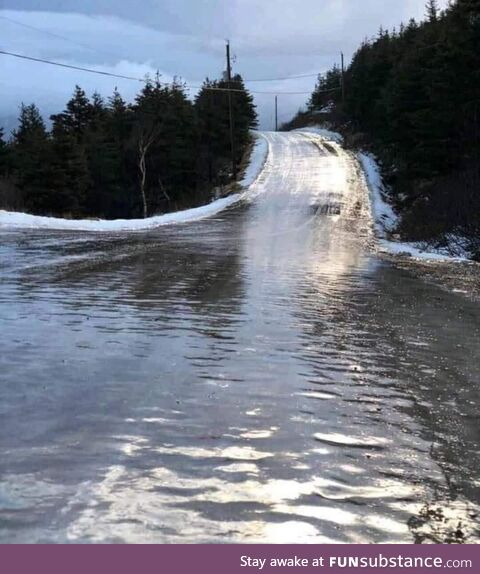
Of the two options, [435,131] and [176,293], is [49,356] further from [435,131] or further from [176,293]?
[435,131]

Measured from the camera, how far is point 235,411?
15.3ft

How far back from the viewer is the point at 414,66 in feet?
114

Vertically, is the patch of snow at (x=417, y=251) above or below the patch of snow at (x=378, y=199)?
below

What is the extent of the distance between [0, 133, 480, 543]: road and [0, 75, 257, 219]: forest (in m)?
33.4

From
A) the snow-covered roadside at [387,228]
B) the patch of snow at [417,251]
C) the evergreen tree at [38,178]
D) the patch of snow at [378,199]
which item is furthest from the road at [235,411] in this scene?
the evergreen tree at [38,178]

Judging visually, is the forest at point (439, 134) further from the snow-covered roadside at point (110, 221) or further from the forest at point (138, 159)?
the forest at point (138, 159)

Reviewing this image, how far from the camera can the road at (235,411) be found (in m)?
3.18

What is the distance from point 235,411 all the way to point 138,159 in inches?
1976

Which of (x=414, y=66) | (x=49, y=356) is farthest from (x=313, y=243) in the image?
(x=414, y=66)

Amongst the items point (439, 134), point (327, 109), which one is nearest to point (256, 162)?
point (439, 134)

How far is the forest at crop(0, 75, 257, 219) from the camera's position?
45.2 m

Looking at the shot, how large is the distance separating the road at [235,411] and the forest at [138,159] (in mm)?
33371

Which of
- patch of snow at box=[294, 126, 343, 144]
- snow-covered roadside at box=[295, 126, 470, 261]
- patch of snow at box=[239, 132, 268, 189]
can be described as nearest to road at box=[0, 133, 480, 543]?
snow-covered roadside at box=[295, 126, 470, 261]
